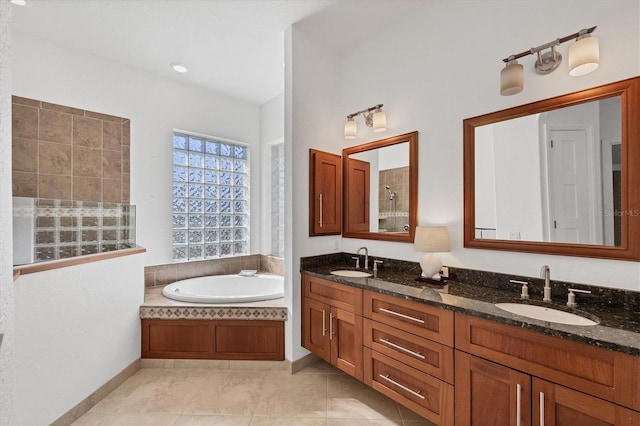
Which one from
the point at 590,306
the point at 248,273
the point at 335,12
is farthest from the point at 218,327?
the point at 335,12

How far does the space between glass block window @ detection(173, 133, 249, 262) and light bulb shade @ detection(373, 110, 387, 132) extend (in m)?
2.06

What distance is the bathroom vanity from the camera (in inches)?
41.7

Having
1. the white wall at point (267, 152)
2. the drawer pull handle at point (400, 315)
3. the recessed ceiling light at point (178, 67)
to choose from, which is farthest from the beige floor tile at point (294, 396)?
the recessed ceiling light at point (178, 67)

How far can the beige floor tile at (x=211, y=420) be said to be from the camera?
1.81m

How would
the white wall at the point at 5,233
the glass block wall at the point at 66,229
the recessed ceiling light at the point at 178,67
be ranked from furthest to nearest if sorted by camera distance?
1. the recessed ceiling light at the point at 178,67
2. the glass block wall at the point at 66,229
3. the white wall at the point at 5,233

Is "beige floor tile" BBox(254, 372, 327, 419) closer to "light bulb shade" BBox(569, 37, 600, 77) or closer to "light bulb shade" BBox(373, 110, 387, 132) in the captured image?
"light bulb shade" BBox(373, 110, 387, 132)

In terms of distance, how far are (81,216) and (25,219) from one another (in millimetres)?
427

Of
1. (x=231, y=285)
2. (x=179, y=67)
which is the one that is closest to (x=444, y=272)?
(x=231, y=285)

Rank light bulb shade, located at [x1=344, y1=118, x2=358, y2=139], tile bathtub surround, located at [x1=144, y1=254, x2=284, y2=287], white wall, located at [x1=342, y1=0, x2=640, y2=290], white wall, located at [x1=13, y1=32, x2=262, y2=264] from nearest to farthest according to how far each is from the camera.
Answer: white wall, located at [x1=342, y1=0, x2=640, y2=290]
white wall, located at [x1=13, y1=32, x2=262, y2=264]
light bulb shade, located at [x1=344, y1=118, x2=358, y2=139]
tile bathtub surround, located at [x1=144, y1=254, x2=284, y2=287]

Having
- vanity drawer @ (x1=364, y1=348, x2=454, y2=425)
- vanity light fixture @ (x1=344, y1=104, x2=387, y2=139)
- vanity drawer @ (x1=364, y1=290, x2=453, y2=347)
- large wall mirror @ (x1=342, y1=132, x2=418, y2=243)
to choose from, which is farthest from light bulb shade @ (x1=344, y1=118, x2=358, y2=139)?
vanity drawer @ (x1=364, y1=348, x2=454, y2=425)

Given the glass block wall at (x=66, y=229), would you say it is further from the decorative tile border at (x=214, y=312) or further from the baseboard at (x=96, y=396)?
the baseboard at (x=96, y=396)

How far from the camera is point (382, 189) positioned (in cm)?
253

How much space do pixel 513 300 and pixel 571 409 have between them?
539 mm

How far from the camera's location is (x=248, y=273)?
11.4 ft
